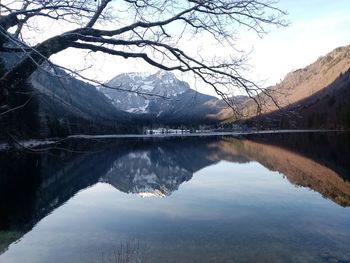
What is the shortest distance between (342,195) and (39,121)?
64.0m

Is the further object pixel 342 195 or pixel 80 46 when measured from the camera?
pixel 342 195

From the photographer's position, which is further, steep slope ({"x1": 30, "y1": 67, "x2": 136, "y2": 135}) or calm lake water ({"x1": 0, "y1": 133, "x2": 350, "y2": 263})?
calm lake water ({"x1": 0, "y1": 133, "x2": 350, "y2": 263})

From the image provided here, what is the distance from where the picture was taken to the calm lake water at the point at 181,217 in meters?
15.6

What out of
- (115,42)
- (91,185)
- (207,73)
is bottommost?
(91,185)

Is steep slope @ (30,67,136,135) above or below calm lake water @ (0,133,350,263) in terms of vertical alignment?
above

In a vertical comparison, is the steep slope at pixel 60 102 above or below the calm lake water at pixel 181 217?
above

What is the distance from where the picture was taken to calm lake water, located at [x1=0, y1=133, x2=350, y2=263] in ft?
51.1

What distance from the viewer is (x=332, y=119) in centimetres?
16588

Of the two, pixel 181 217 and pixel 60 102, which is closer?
pixel 60 102

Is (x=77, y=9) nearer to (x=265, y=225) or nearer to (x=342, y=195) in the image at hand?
(x=265, y=225)

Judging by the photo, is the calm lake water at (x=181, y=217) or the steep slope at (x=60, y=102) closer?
the steep slope at (x=60, y=102)

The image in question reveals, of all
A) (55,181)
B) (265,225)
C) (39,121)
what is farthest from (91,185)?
(39,121)

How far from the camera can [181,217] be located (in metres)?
22.2

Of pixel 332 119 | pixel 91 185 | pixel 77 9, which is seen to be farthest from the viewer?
pixel 332 119
